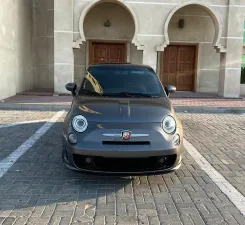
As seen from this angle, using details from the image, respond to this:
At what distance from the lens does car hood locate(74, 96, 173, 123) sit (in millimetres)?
4102

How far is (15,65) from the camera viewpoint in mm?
14062

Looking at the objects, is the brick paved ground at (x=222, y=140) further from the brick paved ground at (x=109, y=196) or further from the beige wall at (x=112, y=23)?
the beige wall at (x=112, y=23)

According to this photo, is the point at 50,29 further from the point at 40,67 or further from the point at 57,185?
the point at 57,185

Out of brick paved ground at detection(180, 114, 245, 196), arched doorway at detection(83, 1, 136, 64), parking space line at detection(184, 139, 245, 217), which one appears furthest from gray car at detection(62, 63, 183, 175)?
arched doorway at detection(83, 1, 136, 64)

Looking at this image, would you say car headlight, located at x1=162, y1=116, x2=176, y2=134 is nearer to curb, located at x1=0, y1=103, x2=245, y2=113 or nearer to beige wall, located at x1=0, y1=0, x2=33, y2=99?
curb, located at x1=0, y1=103, x2=245, y2=113

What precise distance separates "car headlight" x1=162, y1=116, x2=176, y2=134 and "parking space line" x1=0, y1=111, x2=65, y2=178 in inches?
101

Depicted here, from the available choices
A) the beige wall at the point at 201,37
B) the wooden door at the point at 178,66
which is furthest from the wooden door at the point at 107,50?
the beige wall at the point at 201,37

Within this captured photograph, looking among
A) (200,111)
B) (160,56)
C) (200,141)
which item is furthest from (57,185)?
(160,56)

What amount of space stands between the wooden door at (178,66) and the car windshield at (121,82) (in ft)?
35.9

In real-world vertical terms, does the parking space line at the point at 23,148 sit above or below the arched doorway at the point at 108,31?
below

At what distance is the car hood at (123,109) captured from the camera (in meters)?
4.10

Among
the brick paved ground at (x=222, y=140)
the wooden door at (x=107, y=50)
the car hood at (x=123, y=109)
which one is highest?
the wooden door at (x=107, y=50)

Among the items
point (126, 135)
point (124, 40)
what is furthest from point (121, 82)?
point (124, 40)

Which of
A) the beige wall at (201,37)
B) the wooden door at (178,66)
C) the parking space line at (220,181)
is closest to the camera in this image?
the parking space line at (220,181)
